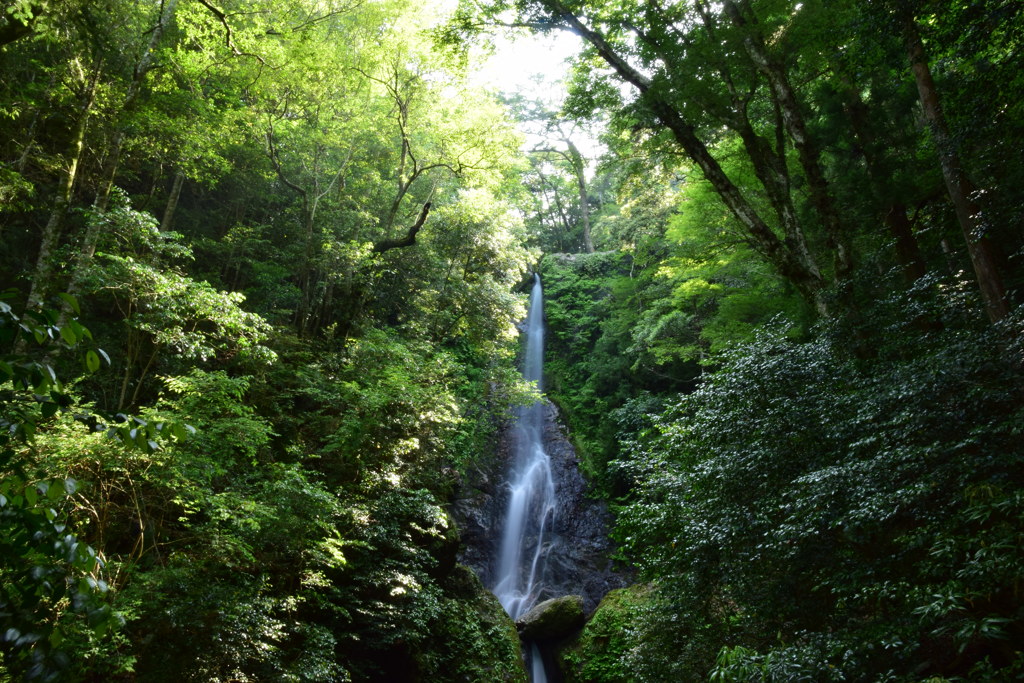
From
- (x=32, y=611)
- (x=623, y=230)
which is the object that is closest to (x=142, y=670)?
(x=32, y=611)

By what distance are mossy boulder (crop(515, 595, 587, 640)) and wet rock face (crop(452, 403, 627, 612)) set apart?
1.18 metres

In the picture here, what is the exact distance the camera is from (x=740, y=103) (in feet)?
27.3

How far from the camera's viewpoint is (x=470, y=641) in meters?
9.66

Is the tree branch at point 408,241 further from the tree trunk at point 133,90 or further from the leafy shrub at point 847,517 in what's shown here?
the leafy shrub at point 847,517

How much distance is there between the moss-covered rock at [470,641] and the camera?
9070 millimetres

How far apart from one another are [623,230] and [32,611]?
21.1m

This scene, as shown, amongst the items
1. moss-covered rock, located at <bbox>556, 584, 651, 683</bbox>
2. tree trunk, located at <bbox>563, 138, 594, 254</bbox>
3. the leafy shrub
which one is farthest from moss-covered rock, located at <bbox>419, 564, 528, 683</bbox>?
tree trunk, located at <bbox>563, 138, 594, 254</bbox>

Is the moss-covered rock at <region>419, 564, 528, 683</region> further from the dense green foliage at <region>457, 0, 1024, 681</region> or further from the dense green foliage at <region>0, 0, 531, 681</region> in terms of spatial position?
the dense green foliage at <region>457, 0, 1024, 681</region>

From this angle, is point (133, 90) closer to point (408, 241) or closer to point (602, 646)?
point (408, 241)

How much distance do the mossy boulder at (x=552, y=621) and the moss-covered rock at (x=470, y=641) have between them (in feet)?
2.65

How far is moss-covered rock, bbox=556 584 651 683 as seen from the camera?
1023cm

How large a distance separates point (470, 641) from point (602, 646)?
2769 millimetres

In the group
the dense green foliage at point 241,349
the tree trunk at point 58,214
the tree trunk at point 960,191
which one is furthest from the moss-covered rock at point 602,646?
the tree trunk at point 58,214

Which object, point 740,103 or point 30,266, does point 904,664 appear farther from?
point 30,266
